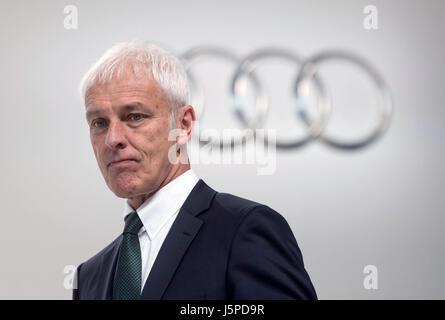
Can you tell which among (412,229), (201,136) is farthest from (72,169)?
(412,229)

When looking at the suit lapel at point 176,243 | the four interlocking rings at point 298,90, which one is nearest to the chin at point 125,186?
the suit lapel at point 176,243

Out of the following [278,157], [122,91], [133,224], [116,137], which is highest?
[122,91]

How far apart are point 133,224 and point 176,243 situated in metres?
0.19

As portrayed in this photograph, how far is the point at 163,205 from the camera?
57.1 inches

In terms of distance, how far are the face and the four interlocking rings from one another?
5.93 ft

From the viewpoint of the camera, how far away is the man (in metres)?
1.25

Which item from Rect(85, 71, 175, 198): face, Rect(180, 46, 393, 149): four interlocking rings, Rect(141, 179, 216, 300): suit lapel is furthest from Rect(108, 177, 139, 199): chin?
Rect(180, 46, 393, 149): four interlocking rings

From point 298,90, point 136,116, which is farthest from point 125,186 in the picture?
point 298,90

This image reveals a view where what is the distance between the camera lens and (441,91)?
3525 millimetres

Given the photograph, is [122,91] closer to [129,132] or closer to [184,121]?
[129,132]

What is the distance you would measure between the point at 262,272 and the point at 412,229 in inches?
93.5

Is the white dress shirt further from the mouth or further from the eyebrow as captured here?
the eyebrow

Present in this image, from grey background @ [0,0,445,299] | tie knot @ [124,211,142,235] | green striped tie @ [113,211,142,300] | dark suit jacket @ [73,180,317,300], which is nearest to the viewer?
dark suit jacket @ [73,180,317,300]

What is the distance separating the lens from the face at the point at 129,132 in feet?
4.62
